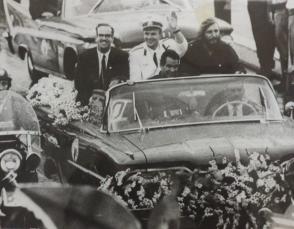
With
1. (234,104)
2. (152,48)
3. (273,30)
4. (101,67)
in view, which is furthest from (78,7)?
(273,30)

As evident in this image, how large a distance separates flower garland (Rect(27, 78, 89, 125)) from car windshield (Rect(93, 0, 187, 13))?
53 centimetres

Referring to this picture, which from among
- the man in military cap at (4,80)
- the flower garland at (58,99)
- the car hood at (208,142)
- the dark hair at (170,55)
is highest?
the dark hair at (170,55)

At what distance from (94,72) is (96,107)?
0.74 feet

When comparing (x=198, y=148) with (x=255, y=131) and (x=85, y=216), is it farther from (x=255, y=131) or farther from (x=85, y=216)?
(x=85, y=216)

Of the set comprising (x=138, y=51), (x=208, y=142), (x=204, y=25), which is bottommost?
(x=208, y=142)

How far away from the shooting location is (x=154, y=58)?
10.3 ft

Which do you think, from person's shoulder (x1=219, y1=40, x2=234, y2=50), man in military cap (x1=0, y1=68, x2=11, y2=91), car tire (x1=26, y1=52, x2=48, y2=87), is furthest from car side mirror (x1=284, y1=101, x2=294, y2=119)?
man in military cap (x1=0, y1=68, x2=11, y2=91)

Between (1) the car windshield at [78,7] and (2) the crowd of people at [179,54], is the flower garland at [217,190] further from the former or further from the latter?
(1) the car windshield at [78,7]

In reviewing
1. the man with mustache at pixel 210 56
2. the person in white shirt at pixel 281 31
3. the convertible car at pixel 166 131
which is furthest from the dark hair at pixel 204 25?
the person in white shirt at pixel 281 31

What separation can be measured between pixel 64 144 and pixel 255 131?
47.8 inches

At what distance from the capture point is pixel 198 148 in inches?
118

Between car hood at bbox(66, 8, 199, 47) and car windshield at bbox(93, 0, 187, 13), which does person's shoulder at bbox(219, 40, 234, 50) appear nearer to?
car hood at bbox(66, 8, 199, 47)

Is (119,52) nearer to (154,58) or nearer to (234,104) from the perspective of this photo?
(154,58)

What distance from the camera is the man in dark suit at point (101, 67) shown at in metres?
3.09
